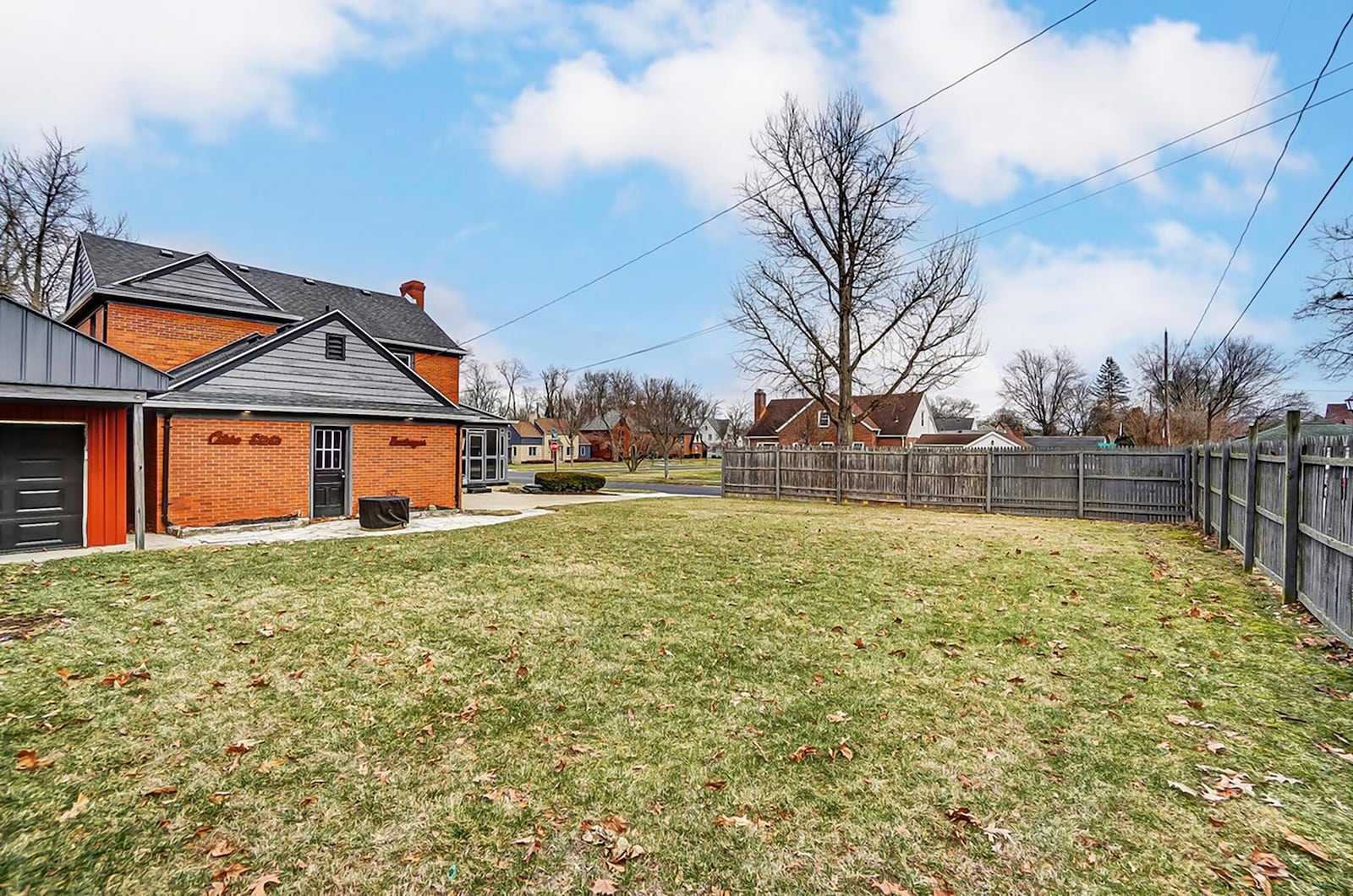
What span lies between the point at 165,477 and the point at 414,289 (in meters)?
17.8

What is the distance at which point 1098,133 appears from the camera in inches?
561

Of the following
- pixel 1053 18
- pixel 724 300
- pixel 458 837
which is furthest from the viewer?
pixel 724 300

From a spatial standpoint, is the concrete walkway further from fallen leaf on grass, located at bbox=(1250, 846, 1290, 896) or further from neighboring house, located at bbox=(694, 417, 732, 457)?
neighboring house, located at bbox=(694, 417, 732, 457)

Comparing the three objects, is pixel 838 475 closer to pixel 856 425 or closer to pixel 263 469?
pixel 263 469

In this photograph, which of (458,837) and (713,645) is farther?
(713,645)

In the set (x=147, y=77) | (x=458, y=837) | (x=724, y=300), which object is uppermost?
(x=147, y=77)

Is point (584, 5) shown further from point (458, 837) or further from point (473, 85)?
point (458, 837)

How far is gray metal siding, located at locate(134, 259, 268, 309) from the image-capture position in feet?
51.3

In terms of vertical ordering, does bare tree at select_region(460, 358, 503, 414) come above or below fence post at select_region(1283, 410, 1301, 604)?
above

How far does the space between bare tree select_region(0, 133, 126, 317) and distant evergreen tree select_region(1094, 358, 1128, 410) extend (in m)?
82.2

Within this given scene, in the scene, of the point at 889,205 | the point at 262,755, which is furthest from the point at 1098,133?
the point at 262,755

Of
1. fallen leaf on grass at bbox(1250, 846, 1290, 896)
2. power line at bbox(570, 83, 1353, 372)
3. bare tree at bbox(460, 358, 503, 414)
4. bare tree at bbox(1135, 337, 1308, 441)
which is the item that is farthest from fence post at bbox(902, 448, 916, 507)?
bare tree at bbox(460, 358, 503, 414)

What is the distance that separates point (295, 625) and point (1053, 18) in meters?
14.1

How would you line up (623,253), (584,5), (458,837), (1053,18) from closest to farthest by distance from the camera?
(458,837) < (1053,18) < (584,5) < (623,253)
